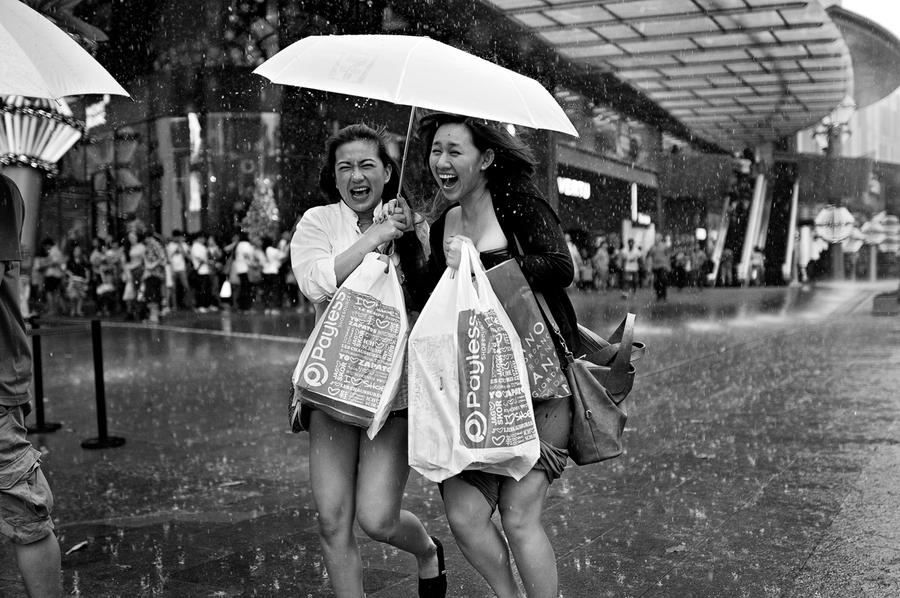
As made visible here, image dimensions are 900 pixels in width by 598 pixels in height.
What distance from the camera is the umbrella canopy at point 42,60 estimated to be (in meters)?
2.86

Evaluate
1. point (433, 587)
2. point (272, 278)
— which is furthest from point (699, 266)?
point (433, 587)

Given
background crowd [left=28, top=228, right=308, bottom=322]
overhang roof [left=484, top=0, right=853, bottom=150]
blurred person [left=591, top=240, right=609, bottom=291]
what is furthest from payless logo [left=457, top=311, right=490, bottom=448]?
blurred person [left=591, top=240, right=609, bottom=291]

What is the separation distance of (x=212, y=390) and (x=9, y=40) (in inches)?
262

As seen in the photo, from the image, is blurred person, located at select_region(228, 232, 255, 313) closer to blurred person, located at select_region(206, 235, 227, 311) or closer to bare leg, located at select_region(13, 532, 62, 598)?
blurred person, located at select_region(206, 235, 227, 311)

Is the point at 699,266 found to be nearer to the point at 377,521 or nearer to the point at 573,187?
the point at 573,187

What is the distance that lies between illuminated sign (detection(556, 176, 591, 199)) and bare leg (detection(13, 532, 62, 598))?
1166 inches

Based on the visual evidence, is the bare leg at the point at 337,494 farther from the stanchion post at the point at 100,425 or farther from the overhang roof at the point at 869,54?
the overhang roof at the point at 869,54

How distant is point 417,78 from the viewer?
2.82 metres

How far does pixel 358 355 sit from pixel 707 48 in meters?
19.7

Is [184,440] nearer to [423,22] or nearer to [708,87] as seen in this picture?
[423,22]

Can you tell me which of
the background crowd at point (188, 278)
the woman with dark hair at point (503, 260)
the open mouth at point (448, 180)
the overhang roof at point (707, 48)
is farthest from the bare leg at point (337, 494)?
the background crowd at point (188, 278)

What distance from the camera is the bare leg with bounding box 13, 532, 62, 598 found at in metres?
2.96

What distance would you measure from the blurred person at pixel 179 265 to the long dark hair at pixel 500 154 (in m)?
17.7

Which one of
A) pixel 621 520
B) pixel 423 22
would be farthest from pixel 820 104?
pixel 621 520
